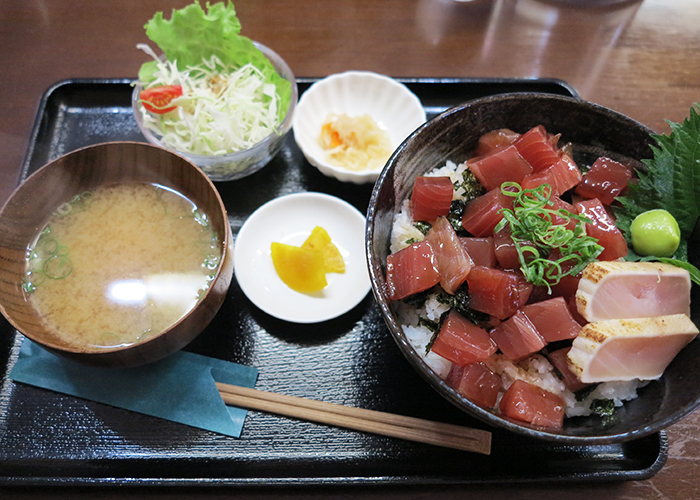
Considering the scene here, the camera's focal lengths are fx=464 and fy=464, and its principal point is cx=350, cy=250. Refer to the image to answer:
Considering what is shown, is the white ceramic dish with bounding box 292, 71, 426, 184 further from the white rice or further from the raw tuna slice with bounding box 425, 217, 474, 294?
the white rice

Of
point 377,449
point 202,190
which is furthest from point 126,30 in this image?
point 377,449

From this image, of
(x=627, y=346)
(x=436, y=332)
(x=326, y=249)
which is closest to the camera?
(x=627, y=346)

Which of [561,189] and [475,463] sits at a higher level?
[561,189]

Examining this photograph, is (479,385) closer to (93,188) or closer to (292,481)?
(292,481)

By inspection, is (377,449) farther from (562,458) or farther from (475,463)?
(562,458)

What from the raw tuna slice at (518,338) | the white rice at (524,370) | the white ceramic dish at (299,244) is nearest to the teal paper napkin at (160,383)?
the white ceramic dish at (299,244)

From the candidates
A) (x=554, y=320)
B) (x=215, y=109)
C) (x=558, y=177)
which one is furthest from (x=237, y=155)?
(x=554, y=320)
